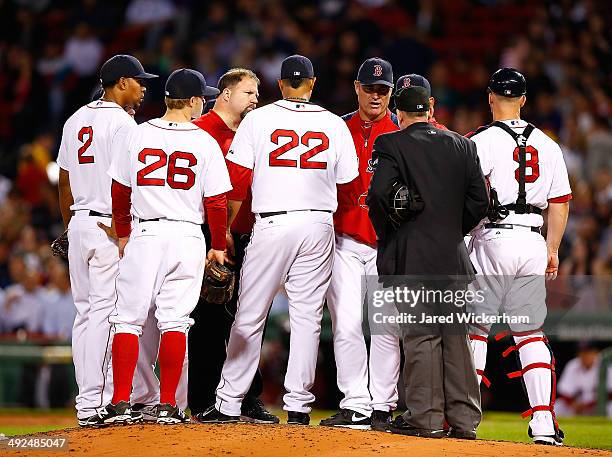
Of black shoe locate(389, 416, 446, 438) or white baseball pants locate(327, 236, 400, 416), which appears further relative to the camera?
white baseball pants locate(327, 236, 400, 416)

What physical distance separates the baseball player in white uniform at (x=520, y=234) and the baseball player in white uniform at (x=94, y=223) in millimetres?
2351

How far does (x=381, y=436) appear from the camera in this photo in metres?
6.76

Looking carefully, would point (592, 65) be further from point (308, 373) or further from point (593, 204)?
point (308, 373)

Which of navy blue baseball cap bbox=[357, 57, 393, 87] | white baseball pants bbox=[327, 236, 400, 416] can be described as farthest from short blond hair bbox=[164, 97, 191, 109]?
white baseball pants bbox=[327, 236, 400, 416]

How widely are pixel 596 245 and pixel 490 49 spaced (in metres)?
5.03

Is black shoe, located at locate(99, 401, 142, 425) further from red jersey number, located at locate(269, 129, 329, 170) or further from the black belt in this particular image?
the black belt

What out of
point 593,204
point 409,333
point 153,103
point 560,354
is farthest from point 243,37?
point 409,333

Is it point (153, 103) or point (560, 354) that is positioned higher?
point (153, 103)

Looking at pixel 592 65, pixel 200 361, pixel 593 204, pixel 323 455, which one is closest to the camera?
pixel 323 455

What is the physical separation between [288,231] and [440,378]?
1.34 metres

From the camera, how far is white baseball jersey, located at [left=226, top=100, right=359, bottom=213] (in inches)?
289

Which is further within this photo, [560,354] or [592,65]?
[592,65]

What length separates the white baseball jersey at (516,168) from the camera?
7.50m

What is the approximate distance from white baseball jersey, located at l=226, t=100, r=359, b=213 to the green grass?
238cm
